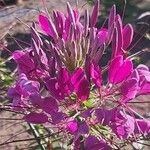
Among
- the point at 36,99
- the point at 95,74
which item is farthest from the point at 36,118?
the point at 95,74

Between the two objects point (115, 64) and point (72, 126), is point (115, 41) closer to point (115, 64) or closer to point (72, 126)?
point (115, 64)

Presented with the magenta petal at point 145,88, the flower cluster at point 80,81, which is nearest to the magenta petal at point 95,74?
the flower cluster at point 80,81

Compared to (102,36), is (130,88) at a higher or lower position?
lower

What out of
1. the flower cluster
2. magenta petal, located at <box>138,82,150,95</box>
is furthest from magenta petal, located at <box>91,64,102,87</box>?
magenta petal, located at <box>138,82,150,95</box>

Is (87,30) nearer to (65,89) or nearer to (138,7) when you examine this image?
(65,89)

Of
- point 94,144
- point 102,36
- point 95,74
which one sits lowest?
point 94,144

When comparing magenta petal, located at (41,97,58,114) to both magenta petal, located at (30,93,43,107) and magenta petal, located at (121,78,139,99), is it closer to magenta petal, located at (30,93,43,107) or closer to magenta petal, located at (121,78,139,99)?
magenta petal, located at (30,93,43,107)

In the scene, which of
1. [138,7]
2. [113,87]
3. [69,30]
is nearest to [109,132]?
[113,87]

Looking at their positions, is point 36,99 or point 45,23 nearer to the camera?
point 36,99

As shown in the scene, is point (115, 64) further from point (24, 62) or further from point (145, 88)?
point (24, 62)
